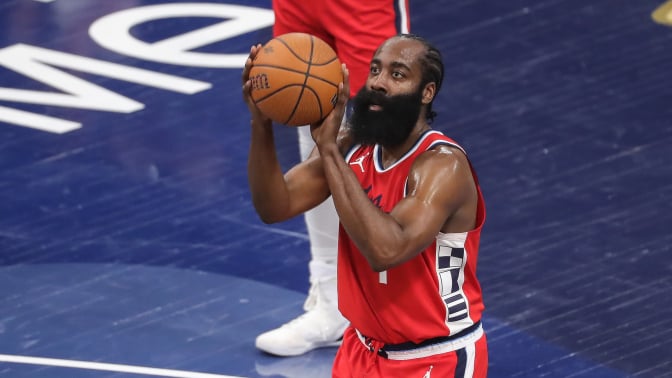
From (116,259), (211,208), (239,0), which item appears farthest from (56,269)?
(239,0)

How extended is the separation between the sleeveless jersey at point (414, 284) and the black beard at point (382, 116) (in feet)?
0.46

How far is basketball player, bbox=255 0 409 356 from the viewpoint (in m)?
7.36

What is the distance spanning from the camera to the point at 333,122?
212 inches

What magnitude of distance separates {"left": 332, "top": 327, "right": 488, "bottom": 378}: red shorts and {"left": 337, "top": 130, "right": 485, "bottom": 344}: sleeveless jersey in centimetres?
7

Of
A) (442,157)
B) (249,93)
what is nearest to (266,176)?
(249,93)

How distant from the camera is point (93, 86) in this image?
10.8 meters

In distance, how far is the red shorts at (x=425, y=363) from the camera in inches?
225

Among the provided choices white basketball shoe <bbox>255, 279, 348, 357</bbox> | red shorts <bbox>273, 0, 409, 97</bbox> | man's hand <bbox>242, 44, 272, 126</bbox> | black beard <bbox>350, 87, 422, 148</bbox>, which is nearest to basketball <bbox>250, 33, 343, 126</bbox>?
man's hand <bbox>242, 44, 272, 126</bbox>

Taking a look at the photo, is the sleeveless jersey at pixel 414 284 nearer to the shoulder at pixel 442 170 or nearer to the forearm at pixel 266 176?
the shoulder at pixel 442 170

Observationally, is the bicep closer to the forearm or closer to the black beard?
the black beard

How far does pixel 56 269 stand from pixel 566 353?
294 centimetres

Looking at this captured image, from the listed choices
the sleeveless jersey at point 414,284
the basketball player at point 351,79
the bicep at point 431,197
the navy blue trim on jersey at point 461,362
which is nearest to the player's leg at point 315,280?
the basketball player at point 351,79

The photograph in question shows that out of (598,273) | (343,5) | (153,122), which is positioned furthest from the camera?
(153,122)

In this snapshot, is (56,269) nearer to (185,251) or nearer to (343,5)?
(185,251)
